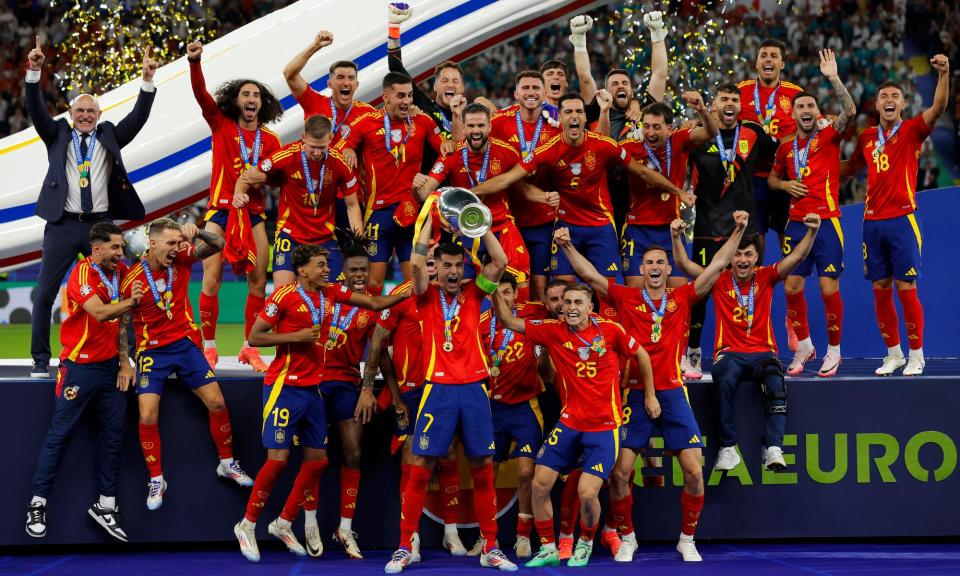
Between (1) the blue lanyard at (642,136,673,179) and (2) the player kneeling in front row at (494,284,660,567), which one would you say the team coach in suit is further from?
(1) the blue lanyard at (642,136,673,179)

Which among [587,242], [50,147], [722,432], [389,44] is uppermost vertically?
[389,44]

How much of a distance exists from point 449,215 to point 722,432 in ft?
8.25

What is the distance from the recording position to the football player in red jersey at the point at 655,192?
8.49m

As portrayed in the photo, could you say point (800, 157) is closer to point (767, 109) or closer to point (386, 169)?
point (767, 109)

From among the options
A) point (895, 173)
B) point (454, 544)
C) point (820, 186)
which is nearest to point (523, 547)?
point (454, 544)

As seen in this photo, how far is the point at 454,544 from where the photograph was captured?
7.77m

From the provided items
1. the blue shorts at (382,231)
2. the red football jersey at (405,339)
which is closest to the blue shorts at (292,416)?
the red football jersey at (405,339)

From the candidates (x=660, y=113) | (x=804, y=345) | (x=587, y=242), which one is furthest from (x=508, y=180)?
(x=804, y=345)

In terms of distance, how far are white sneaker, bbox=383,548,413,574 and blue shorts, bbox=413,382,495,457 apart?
607 millimetres

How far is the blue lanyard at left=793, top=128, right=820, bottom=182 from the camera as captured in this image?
8766mm

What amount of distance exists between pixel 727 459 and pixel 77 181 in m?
4.78

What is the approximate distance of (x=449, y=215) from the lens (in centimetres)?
686

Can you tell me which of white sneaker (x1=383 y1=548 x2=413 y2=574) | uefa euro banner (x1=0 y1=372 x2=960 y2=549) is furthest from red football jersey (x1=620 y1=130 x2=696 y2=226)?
white sneaker (x1=383 y1=548 x2=413 y2=574)

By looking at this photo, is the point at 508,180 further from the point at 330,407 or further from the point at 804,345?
the point at 804,345
